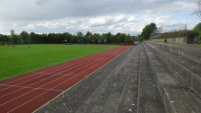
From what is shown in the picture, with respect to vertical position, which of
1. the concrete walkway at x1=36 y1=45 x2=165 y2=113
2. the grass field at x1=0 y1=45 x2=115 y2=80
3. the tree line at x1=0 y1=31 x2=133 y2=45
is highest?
the tree line at x1=0 y1=31 x2=133 y2=45

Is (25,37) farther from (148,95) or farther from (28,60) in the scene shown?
(148,95)

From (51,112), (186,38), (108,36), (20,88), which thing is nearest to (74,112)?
(51,112)

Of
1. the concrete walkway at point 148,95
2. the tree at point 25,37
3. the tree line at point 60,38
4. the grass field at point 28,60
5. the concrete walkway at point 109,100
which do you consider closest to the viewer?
the concrete walkway at point 148,95

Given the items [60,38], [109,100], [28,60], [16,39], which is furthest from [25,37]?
[109,100]

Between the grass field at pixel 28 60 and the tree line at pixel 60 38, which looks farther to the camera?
the tree line at pixel 60 38

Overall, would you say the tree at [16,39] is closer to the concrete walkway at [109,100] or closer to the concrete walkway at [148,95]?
the concrete walkway at [148,95]

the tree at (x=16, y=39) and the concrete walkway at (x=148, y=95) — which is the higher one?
the tree at (x=16, y=39)

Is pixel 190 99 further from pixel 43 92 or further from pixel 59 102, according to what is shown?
pixel 43 92

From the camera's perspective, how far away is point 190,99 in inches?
127

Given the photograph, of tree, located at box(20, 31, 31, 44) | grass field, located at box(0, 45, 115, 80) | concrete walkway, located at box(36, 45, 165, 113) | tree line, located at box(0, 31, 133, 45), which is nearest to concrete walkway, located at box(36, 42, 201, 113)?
concrete walkway, located at box(36, 45, 165, 113)

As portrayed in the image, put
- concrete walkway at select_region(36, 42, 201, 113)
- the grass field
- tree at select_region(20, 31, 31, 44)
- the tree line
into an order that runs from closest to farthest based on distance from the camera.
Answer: concrete walkway at select_region(36, 42, 201, 113) < the grass field < the tree line < tree at select_region(20, 31, 31, 44)

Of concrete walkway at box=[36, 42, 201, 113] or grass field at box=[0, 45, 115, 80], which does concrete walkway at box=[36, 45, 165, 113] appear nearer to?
concrete walkway at box=[36, 42, 201, 113]

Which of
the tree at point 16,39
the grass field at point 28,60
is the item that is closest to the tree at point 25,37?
the tree at point 16,39

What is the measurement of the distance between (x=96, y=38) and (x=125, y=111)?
103491 millimetres
